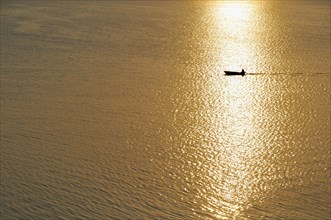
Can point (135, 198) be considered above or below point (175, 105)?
below

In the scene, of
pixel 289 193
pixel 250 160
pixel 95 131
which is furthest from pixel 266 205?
pixel 95 131

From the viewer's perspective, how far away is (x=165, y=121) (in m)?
7.98

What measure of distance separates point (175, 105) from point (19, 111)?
1.99 m

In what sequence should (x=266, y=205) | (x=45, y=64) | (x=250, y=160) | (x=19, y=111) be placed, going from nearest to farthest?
(x=266, y=205) → (x=250, y=160) → (x=19, y=111) → (x=45, y=64)

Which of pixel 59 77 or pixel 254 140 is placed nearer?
pixel 254 140

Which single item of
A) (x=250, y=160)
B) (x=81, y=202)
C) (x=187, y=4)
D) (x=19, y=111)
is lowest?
(x=81, y=202)

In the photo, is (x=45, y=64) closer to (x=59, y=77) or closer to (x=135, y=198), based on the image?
(x=59, y=77)

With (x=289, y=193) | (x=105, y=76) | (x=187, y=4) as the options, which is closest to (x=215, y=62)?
(x=105, y=76)

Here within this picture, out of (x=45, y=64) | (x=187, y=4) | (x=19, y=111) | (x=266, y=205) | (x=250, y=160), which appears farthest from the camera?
(x=187, y=4)

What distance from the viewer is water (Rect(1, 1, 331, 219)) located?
234 inches

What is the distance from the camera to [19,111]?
27.0 feet

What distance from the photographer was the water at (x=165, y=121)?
595 cm

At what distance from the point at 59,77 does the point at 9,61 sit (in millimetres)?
1401

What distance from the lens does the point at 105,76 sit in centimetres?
968
